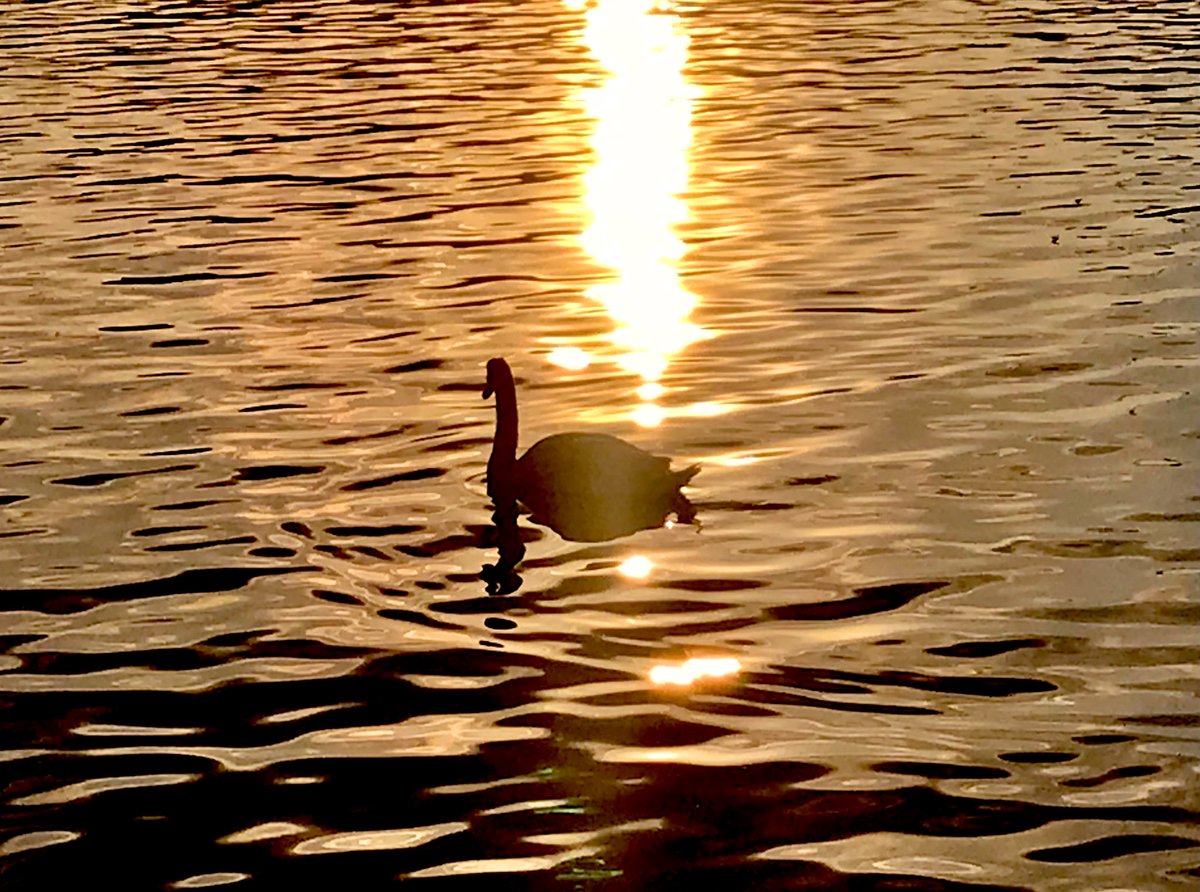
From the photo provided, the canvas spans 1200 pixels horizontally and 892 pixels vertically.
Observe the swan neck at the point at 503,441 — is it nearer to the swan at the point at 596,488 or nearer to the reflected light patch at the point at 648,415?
the swan at the point at 596,488

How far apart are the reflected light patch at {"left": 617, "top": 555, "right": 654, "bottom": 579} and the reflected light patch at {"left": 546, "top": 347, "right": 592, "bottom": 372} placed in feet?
20.7

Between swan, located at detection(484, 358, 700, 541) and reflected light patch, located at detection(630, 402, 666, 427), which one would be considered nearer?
swan, located at detection(484, 358, 700, 541)

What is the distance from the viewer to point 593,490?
16469mm

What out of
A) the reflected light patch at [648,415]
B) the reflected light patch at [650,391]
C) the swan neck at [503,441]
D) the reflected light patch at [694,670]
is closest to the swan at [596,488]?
the swan neck at [503,441]

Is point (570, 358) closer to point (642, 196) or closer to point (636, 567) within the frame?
point (636, 567)

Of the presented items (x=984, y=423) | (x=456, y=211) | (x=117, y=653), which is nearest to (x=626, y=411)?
(x=984, y=423)

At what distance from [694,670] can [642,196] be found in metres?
20.0

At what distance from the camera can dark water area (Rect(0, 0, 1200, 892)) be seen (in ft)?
36.8

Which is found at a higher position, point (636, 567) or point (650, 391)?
point (650, 391)

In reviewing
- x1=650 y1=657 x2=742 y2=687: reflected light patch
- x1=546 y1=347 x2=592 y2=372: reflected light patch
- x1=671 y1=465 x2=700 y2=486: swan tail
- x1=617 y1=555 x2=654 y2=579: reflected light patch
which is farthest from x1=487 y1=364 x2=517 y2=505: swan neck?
x1=546 y1=347 x2=592 y2=372: reflected light patch

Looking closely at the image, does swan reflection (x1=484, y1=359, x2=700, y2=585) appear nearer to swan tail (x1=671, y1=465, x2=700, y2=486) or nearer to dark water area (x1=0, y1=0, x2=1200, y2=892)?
swan tail (x1=671, y1=465, x2=700, y2=486)

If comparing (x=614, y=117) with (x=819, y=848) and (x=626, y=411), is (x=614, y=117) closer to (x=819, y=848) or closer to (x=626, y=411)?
(x=626, y=411)

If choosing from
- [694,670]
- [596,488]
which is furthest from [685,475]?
[694,670]

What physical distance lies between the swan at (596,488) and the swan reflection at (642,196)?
2747 mm
